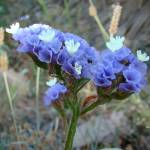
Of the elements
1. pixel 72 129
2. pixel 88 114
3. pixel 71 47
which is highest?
pixel 88 114

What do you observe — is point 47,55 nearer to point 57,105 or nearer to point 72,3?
point 57,105

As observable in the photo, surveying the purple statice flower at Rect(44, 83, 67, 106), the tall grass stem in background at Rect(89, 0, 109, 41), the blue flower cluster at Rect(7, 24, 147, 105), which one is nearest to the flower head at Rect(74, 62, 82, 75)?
the blue flower cluster at Rect(7, 24, 147, 105)

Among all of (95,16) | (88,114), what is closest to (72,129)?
(95,16)

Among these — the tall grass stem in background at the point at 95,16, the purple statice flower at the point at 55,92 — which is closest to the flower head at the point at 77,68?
the purple statice flower at the point at 55,92

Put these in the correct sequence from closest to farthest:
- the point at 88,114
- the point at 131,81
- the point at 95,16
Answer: the point at 131,81 < the point at 95,16 < the point at 88,114

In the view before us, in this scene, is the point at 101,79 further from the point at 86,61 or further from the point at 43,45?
the point at 43,45

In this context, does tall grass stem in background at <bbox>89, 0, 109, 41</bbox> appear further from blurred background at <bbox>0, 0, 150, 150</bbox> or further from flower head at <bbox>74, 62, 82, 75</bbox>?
flower head at <bbox>74, 62, 82, 75</bbox>
